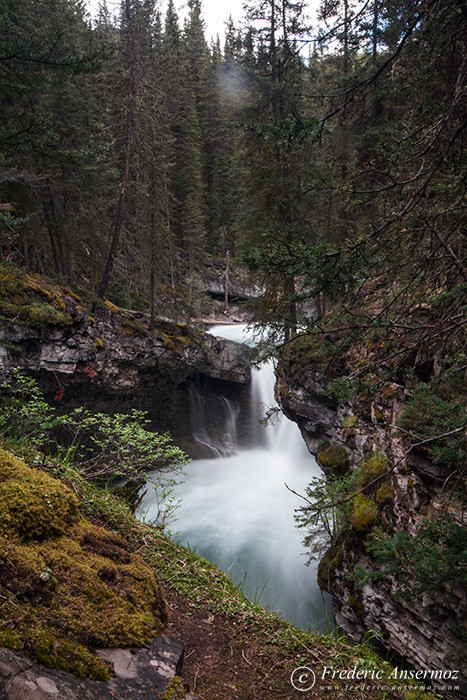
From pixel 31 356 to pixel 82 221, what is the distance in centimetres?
849

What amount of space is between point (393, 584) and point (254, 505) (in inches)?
308

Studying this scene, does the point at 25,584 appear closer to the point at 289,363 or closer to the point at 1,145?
the point at 1,145

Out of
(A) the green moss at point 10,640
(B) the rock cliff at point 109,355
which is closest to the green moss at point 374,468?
(A) the green moss at point 10,640

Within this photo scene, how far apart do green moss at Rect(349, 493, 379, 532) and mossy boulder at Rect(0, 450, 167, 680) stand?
4.67 metres

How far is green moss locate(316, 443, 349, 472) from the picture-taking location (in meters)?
9.78

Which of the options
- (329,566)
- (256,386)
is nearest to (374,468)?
(329,566)

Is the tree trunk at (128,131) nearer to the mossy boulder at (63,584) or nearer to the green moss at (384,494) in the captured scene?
the green moss at (384,494)

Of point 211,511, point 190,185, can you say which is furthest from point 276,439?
point 190,185

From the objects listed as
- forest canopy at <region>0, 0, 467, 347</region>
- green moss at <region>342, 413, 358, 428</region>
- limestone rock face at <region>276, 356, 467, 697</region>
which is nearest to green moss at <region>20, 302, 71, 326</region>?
forest canopy at <region>0, 0, 467, 347</region>

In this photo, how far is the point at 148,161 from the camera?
15984 mm

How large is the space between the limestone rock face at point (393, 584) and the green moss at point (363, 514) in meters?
0.21

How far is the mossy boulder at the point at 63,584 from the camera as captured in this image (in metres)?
1.53

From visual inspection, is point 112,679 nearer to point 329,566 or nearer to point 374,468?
point 374,468

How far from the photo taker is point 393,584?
5.35 meters
